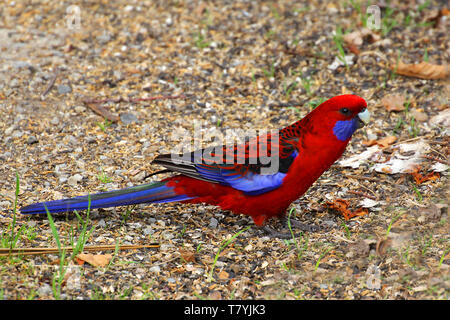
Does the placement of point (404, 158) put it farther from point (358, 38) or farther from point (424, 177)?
point (358, 38)

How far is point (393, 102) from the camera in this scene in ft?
17.3

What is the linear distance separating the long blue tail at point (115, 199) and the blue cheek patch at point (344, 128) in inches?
43.7

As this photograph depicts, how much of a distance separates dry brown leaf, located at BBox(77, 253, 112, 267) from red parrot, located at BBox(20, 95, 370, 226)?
14.1 inches

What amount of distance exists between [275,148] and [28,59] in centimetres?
340

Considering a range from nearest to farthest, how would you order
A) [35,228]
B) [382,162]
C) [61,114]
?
[35,228] < [382,162] < [61,114]

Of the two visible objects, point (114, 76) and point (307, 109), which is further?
point (114, 76)

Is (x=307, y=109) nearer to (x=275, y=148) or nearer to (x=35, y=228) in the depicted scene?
(x=275, y=148)

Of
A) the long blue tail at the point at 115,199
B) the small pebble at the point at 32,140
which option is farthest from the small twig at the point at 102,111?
the long blue tail at the point at 115,199

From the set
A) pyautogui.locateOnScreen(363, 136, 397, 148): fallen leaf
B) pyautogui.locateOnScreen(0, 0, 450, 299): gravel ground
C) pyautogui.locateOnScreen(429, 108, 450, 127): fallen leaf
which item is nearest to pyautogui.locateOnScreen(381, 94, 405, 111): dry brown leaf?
pyautogui.locateOnScreen(0, 0, 450, 299): gravel ground

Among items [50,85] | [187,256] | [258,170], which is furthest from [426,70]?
[50,85]

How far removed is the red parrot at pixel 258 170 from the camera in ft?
12.2

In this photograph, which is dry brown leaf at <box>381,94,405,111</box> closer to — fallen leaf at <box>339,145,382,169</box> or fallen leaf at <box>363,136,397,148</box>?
fallen leaf at <box>363,136,397,148</box>
